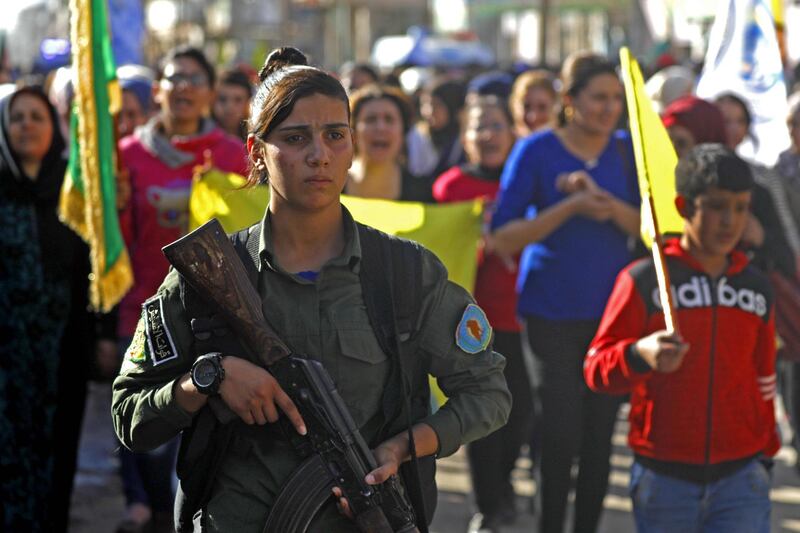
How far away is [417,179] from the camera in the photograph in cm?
696

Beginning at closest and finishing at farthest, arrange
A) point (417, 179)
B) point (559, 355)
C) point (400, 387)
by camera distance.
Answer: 1. point (400, 387)
2. point (559, 355)
3. point (417, 179)

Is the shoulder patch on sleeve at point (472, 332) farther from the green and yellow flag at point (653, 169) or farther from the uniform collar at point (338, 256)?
the green and yellow flag at point (653, 169)

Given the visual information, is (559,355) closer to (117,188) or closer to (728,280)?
(728,280)

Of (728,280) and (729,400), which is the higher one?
(728,280)

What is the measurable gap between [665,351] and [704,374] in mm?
374

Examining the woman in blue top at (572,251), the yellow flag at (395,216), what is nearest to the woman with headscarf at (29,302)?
the yellow flag at (395,216)

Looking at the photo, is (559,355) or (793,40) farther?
(793,40)

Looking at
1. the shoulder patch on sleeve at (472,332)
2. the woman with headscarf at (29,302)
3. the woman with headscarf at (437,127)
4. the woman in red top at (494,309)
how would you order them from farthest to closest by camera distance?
the woman with headscarf at (437,127) → the woman in red top at (494,309) → the woman with headscarf at (29,302) → the shoulder patch on sleeve at (472,332)

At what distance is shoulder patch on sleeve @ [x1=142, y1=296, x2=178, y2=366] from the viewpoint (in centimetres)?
310

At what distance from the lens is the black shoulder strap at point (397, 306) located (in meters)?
3.13

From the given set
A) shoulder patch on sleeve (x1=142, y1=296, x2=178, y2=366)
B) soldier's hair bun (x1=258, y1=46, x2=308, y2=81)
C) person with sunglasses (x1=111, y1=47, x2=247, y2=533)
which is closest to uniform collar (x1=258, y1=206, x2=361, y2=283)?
shoulder patch on sleeve (x1=142, y1=296, x2=178, y2=366)

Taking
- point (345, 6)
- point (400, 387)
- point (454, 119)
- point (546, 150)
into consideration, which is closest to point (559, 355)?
point (546, 150)

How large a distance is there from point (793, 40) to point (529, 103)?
644 centimetres

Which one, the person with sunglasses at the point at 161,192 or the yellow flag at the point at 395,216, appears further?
the person with sunglasses at the point at 161,192
